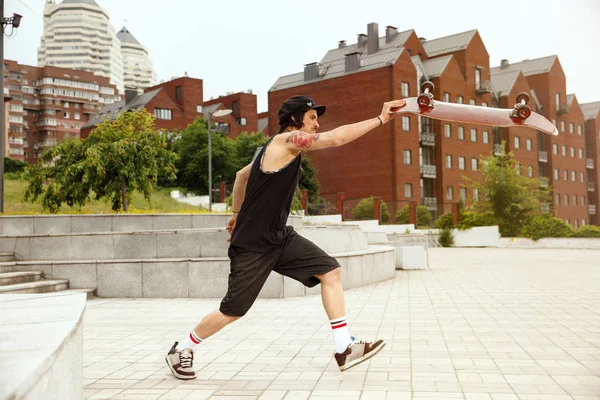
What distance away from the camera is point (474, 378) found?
15.3ft

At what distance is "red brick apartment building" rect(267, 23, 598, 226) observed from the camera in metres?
47.1

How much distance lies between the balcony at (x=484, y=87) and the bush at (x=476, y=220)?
21.8 meters

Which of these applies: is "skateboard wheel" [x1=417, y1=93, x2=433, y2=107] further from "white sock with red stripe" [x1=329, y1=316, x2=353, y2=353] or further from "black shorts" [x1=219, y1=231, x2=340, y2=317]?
"white sock with red stripe" [x1=329, y1=316, x2=353, y2=353]

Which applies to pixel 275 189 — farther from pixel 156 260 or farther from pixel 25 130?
pixel 25 130

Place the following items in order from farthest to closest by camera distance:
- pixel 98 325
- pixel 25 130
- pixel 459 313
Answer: pixel 25 130 → pixel 459 313 → pixel 98 325

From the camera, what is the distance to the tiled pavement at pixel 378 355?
4.44 metres

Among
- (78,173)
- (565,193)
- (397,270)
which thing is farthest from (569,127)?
(78,173)

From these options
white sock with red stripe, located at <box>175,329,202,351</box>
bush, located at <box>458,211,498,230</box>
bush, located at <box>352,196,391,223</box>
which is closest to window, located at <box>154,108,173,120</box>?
bush, located at <box>352,196,391,223</box>

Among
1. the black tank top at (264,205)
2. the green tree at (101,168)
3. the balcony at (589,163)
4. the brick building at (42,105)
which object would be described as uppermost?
the brick building at (42,105)

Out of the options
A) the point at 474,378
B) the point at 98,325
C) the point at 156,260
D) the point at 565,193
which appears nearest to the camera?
the point at 474,378

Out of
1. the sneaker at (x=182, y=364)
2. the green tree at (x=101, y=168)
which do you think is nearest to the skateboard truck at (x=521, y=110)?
the sneaker at (x=182, y=364)

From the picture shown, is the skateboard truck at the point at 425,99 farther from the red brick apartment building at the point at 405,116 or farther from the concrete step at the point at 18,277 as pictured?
the red brick apartment building at the point at 405,116

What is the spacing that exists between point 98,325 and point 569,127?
70000 millimetres

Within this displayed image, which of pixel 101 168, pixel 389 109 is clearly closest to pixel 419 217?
pixel 101 168
